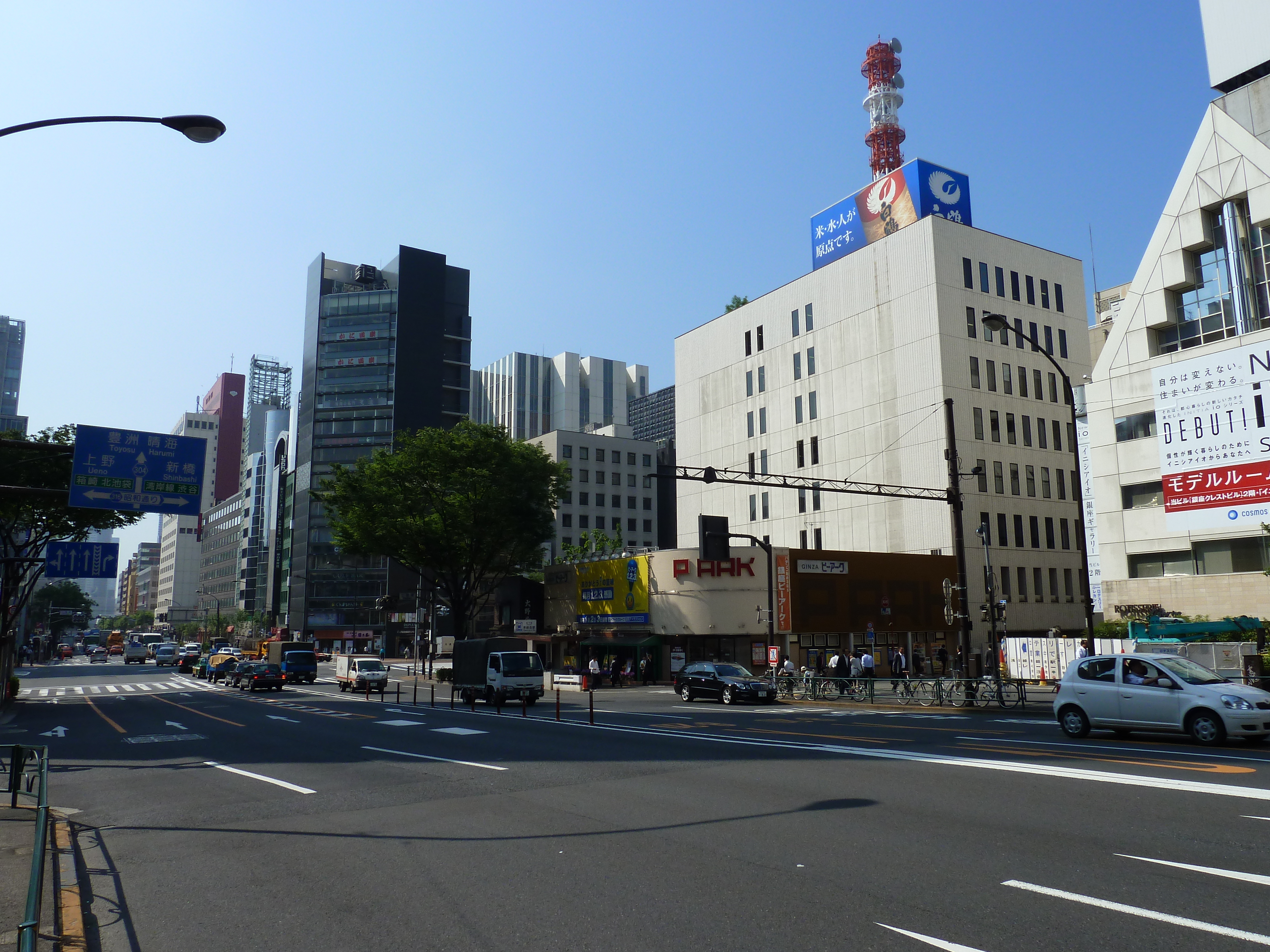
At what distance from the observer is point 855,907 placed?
6.71 metres

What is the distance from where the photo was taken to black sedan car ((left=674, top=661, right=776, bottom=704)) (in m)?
33.8

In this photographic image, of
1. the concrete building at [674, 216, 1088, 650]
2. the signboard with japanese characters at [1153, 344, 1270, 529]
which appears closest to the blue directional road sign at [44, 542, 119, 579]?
the concrete building at [674, 216, 1088, 650]

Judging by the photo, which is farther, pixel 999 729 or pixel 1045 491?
pixel 1045 491

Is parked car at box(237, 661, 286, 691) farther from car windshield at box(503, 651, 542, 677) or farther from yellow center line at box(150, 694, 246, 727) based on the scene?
car windshield at box(503, 651, 542, 677)

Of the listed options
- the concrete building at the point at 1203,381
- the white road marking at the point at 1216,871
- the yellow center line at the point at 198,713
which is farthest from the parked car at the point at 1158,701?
the concrete building at the point at 1203,381

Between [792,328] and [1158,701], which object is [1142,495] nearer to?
[792,328]

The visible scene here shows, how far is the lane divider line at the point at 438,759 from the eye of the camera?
15297mm

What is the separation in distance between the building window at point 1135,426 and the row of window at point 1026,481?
41.8ft

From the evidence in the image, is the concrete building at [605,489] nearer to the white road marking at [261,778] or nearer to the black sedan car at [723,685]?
the black sedan car at [723,685]

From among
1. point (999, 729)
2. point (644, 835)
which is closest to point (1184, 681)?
point (999, 729)

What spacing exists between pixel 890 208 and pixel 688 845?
6511 centimetres

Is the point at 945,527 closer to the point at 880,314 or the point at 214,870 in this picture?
the point at 880,314

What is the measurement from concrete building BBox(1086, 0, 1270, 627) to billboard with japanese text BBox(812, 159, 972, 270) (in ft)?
69.5

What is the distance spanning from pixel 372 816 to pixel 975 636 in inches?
2051
